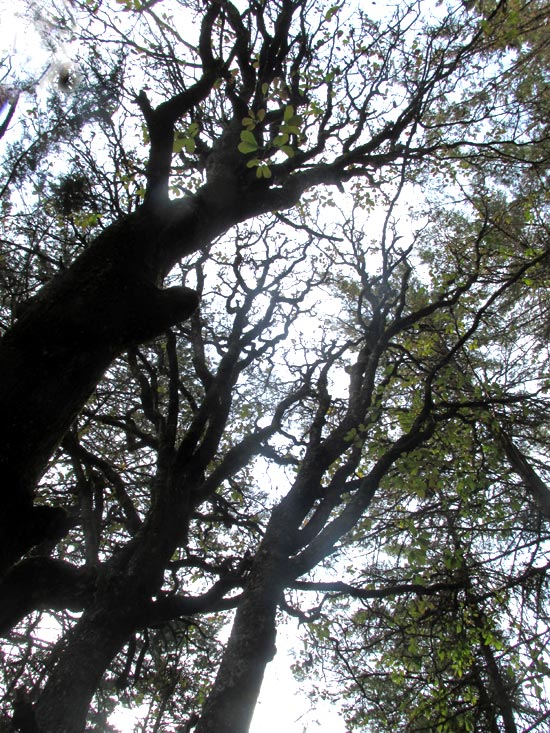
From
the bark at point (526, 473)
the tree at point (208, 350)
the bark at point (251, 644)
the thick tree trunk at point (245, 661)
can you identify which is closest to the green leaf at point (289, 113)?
the tree at point (208, 350)

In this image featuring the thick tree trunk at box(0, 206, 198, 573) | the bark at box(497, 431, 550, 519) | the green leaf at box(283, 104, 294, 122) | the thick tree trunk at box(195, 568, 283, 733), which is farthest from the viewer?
the bark at box(497, 431, 550, 519)

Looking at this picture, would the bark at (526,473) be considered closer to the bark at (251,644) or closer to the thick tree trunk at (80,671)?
the bark at (251,644)

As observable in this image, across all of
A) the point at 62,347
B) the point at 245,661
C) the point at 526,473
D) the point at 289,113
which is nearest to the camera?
the point at 62,347

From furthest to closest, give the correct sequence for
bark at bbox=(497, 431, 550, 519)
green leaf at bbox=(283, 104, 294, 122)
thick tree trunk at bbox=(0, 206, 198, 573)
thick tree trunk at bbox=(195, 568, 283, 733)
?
bark at bbox=(497, 431, 550, 519)
thick tree trunk at bbox=(195, 568, 283, 733)
green leaf at bbox=(283, 104, 294, 122)
thick tree trunk at bbox=(0, 206, 198, 573)

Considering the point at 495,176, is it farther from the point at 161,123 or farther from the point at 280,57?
the point at 161,123

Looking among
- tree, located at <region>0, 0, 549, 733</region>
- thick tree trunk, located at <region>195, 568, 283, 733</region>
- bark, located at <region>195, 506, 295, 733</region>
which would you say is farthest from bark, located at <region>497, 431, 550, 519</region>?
thick tree trunk, located at <region>195, 568, 283, 733</region>

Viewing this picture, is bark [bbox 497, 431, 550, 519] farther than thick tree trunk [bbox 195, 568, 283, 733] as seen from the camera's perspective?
Yes

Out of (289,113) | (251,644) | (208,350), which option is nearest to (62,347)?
(289,113)

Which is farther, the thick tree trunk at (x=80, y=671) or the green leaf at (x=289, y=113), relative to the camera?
the thick tree trunk at (x=80, y=671)

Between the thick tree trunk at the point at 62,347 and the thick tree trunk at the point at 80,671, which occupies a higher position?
the thick tree trunk at the point at 62,347

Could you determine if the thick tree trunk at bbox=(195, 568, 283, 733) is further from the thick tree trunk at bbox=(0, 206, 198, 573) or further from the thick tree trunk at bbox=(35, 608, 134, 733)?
the thick tree trunk at bbox=(0, 206, 198, 573)

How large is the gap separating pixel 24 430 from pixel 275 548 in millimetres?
2661

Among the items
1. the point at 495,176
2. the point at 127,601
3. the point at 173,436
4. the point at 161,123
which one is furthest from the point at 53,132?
the point at 495,176

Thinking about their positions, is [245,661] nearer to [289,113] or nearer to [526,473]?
[289,113]
